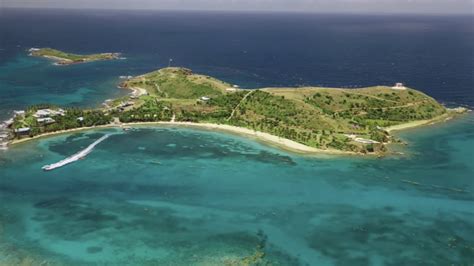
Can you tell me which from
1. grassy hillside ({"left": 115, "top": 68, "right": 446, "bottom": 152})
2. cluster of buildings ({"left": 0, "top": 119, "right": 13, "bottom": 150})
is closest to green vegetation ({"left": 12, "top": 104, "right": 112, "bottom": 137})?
cluster of buildings ({"left": 0, "top": 119, "right": 13, "bottom": 150})

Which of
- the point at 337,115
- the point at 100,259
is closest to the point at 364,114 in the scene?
the point at 337,115

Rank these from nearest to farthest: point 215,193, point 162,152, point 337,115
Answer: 1. point 215,193
2. point 162,152
3. point 337,115

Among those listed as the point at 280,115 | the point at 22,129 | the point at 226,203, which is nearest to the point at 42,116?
the point at 22,129

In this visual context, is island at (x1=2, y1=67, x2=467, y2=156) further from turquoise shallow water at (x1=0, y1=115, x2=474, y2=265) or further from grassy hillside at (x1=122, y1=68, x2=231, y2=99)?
turquoise shallow water at (x1=0, y1=115, x2=474, y2=265)

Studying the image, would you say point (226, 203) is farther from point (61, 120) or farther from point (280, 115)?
point (61, 120)

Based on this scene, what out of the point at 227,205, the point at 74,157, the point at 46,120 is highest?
the point at 46,120

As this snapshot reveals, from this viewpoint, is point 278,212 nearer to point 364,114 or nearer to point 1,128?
point 364,114

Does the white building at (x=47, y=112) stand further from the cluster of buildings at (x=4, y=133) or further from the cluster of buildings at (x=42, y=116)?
the cluster of buildings at (x=4, y=133)

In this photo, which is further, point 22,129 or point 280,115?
point 280,115
